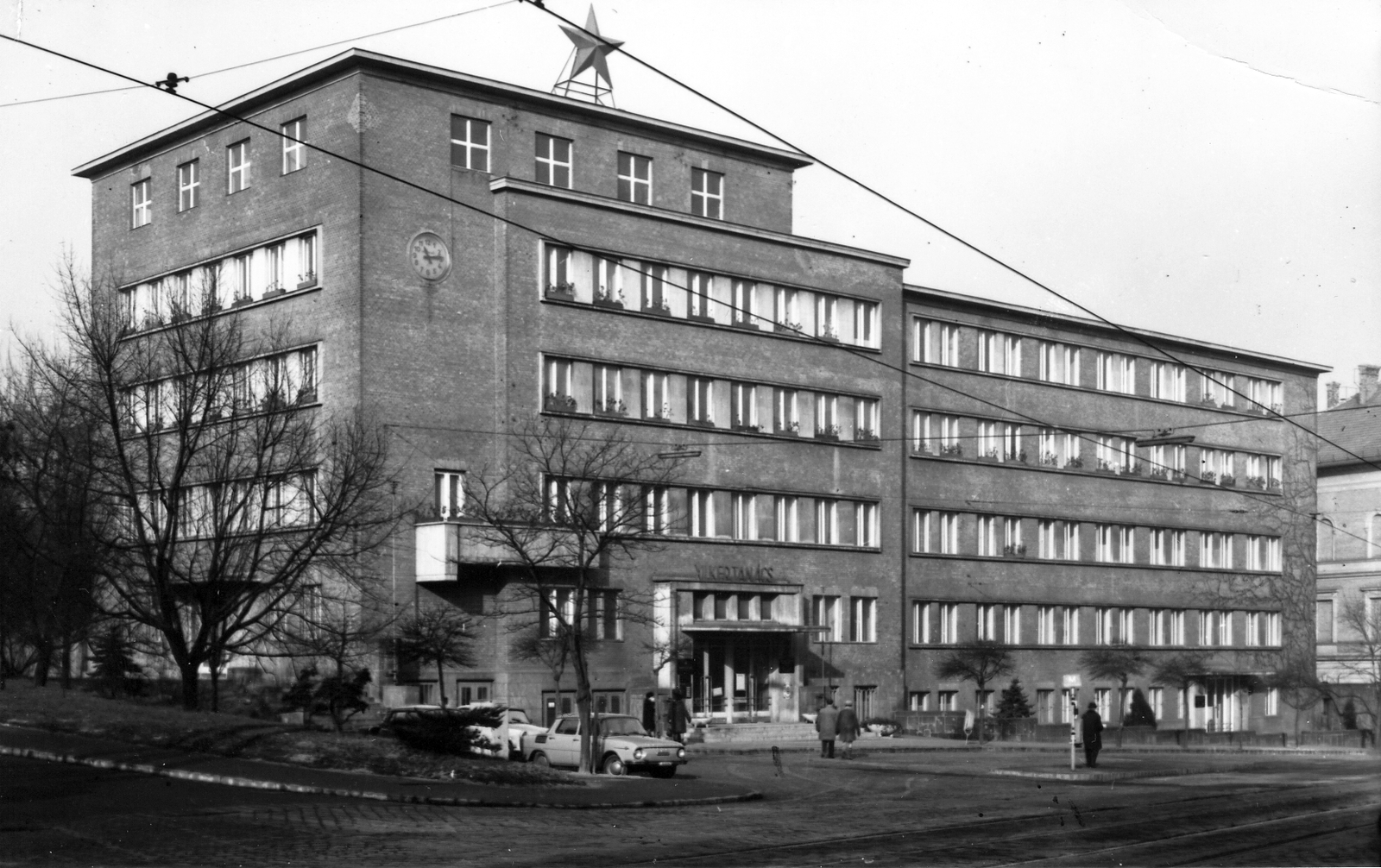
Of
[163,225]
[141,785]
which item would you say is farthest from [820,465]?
[141,785]

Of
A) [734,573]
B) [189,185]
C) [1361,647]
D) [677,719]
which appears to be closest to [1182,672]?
[1361,647]

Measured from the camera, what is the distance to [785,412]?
59.9 m

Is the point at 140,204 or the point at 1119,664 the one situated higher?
the point at 140,204

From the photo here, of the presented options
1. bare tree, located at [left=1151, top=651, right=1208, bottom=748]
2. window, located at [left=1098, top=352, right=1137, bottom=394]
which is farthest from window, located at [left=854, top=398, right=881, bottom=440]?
bare tree, located at [left=1151, top=651, right=1208, bottom=748]

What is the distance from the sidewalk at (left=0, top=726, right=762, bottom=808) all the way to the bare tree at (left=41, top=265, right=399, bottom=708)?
8.47 meters

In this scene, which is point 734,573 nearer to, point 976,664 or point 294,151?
point 976,664

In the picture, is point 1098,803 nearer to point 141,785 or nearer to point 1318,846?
point 1318,846

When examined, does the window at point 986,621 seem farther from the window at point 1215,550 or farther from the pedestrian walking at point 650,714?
the pedestrian walking at point 650,714

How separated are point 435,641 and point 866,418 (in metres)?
21.4

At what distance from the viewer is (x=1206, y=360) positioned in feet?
257

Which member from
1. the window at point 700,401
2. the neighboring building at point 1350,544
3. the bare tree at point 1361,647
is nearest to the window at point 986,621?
the neighboring building at point 1350,544

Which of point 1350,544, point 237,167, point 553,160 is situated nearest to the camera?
point 237,167

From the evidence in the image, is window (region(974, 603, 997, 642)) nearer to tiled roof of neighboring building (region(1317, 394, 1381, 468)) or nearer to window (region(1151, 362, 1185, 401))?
tiled roof of neighboring building (region(1317, 394, 1381, 468))

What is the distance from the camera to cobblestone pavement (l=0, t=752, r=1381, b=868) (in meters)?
17.4
